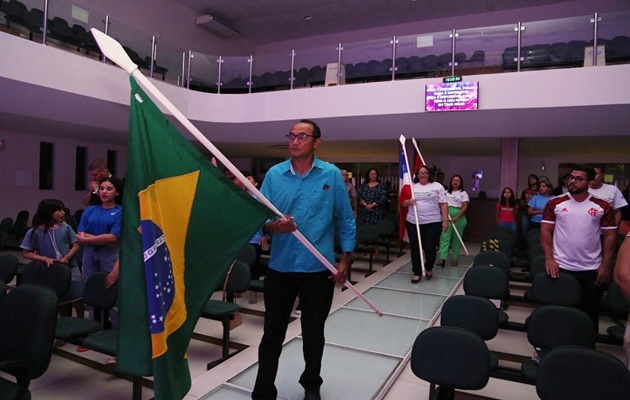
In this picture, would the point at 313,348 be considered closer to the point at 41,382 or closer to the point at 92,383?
the point at 92,383

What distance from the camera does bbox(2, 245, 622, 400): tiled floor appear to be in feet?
9.55

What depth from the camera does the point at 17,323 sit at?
238 cm

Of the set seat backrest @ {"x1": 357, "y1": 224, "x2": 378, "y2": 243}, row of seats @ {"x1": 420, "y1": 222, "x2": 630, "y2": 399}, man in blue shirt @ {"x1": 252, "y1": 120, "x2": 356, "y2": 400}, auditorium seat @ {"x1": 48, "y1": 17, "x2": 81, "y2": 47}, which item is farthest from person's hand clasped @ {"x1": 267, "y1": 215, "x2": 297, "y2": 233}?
auditorium seat @ {"x1": 48, "y1": 17, "x2": 81, "y2": 47}

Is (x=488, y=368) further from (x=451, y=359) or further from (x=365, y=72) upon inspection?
(x=365, y=72)

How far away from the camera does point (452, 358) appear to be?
2320 mm

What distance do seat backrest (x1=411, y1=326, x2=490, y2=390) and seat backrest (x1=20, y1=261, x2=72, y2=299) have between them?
3.05m

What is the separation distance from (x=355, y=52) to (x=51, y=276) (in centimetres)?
700

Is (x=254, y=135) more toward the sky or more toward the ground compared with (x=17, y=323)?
more toward the sky

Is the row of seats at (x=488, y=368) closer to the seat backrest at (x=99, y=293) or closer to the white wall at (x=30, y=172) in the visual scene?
the seat backrest at (x=99, y=293)

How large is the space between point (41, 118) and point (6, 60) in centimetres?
342

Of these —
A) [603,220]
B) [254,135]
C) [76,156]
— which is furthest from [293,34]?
[603,220]

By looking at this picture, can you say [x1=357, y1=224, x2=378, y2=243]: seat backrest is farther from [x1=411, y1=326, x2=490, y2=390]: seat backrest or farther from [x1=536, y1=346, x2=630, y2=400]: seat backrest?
[x1=536, y1=346, x2=630, y2=400]: seat backrest

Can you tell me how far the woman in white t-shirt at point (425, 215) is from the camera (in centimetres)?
578

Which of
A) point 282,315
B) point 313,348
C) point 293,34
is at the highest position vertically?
point 293,34
